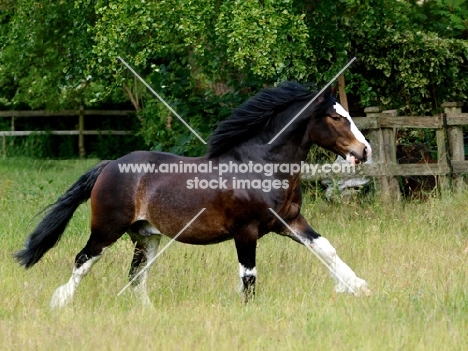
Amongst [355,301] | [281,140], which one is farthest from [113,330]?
[281,140]

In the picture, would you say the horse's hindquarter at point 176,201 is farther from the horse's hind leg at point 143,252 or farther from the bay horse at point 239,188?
the horse's hind leg at point 143,252

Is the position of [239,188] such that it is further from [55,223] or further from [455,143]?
[455,143]

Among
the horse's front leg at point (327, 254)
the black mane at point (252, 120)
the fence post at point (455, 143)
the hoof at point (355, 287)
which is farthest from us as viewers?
the fence post at point (455, 143)

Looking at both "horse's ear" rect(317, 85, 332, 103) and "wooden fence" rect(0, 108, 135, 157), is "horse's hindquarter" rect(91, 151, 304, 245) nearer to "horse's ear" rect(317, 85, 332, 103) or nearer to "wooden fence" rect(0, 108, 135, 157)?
"horse's ear" rect(317, 85, 332, 103)

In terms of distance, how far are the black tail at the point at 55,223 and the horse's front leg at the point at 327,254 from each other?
1.84 meters

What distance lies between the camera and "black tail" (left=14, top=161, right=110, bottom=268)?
25.8 feet

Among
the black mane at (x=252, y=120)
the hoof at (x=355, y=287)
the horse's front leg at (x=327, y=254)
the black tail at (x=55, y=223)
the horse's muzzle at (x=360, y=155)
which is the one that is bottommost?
the hoof at (x=355, y=287)

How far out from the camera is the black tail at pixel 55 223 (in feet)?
25.8

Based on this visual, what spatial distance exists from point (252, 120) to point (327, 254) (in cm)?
131

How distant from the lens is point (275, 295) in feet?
23.7

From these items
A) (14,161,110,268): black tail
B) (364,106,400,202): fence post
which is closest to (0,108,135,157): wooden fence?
(364,106,400,202): fence post

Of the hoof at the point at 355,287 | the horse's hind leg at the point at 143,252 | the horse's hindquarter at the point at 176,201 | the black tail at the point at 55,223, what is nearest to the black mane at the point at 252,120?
the horse's hindquarter at the point at 176,201

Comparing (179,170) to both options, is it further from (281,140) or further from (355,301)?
(355,301)

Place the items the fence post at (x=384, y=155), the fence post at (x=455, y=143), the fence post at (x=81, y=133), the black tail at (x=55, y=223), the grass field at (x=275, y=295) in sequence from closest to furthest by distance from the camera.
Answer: the grass field at (x=275, y=295)
the black tail at (x=55, y=223)
the fence post at (x=384, y=155)
the fence post at (x=455, y=143)
the fence post at (x=81, y=133)
